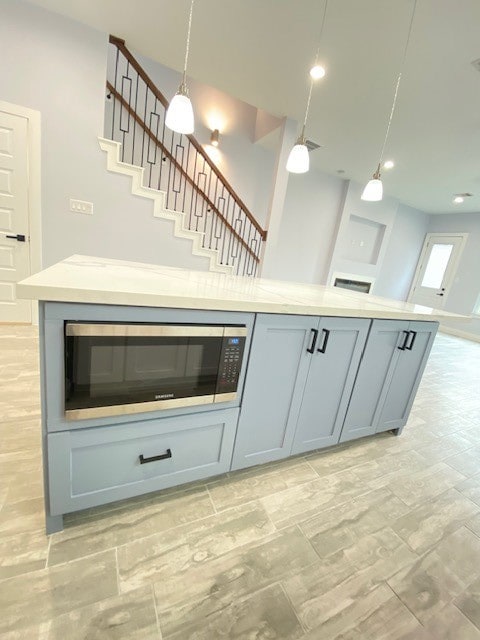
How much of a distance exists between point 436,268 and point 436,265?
0.08 metres

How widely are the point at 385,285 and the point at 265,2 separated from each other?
658cm

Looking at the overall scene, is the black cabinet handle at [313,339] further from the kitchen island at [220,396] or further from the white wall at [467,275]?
the white wall at [467,275]

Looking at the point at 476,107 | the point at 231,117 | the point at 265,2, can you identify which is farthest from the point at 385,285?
the point at 265,2

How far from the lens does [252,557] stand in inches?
43.7

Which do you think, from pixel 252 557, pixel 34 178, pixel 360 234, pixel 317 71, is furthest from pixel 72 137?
pixel 360 234

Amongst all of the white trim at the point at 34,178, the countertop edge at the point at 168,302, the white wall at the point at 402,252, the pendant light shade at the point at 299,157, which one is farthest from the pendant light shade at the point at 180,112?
→ the white wall at the point at 402,252

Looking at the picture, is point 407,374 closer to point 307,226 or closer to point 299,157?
point 299,157

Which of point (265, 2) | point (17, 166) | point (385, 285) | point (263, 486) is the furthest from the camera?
point (385, 285)

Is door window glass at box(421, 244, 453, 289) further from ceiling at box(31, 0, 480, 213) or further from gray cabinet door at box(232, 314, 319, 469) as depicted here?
gray cabinet door at box(232, 314, 319, 469)

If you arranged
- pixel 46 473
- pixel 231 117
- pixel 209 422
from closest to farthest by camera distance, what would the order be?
pixel 46 473, pixel 209 422, pixel 231 117

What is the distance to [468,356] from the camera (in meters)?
4.82

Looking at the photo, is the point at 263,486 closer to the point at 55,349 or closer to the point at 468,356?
the point at 55,349

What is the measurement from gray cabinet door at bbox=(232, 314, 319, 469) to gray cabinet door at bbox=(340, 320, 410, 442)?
1.52ft

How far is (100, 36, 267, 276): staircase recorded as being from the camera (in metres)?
3.30
